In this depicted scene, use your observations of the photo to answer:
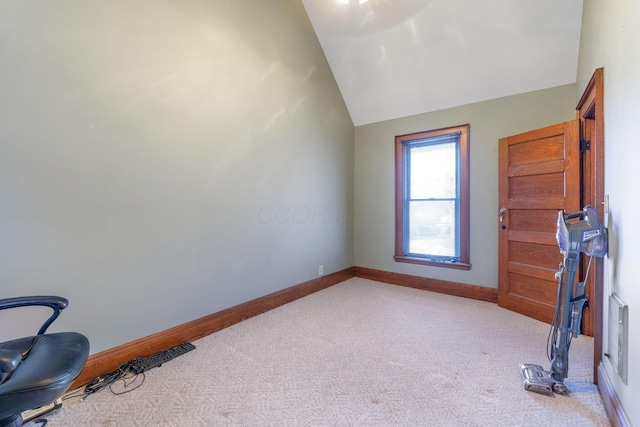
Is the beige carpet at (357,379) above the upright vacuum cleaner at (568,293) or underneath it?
underneath

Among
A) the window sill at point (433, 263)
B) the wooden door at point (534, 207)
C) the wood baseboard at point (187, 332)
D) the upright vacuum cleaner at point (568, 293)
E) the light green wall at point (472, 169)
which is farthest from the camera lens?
the window sill at point (433, 263)

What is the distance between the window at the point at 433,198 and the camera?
→ 3.59 meters

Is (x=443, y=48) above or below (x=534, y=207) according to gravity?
above

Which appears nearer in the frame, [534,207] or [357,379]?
[357,379]

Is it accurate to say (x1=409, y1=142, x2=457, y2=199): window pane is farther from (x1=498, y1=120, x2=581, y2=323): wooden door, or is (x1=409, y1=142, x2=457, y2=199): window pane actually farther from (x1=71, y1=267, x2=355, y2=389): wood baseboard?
(x1=71, y1=267, x2=355, y2=389): wood baseboard

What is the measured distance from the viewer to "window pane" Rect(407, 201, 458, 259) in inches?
147

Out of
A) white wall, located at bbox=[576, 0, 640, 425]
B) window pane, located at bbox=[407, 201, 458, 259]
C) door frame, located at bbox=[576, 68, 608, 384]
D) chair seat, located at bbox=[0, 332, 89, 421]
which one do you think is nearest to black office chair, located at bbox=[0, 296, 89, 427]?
chair seat, located at bbox=[0, 332, 89, 421]

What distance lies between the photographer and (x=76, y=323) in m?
1.83

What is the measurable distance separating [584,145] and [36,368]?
12.6 ft

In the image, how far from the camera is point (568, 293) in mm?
1753

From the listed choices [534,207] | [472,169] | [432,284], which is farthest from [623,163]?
[432,284]

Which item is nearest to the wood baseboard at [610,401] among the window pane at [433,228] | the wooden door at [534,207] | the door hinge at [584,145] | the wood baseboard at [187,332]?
the wooden door at [534,207]

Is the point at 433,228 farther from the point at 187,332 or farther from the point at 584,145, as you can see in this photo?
the point at 187,332

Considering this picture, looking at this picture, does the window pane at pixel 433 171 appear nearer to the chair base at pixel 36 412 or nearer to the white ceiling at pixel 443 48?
the white ceiling at pixel 443 48
